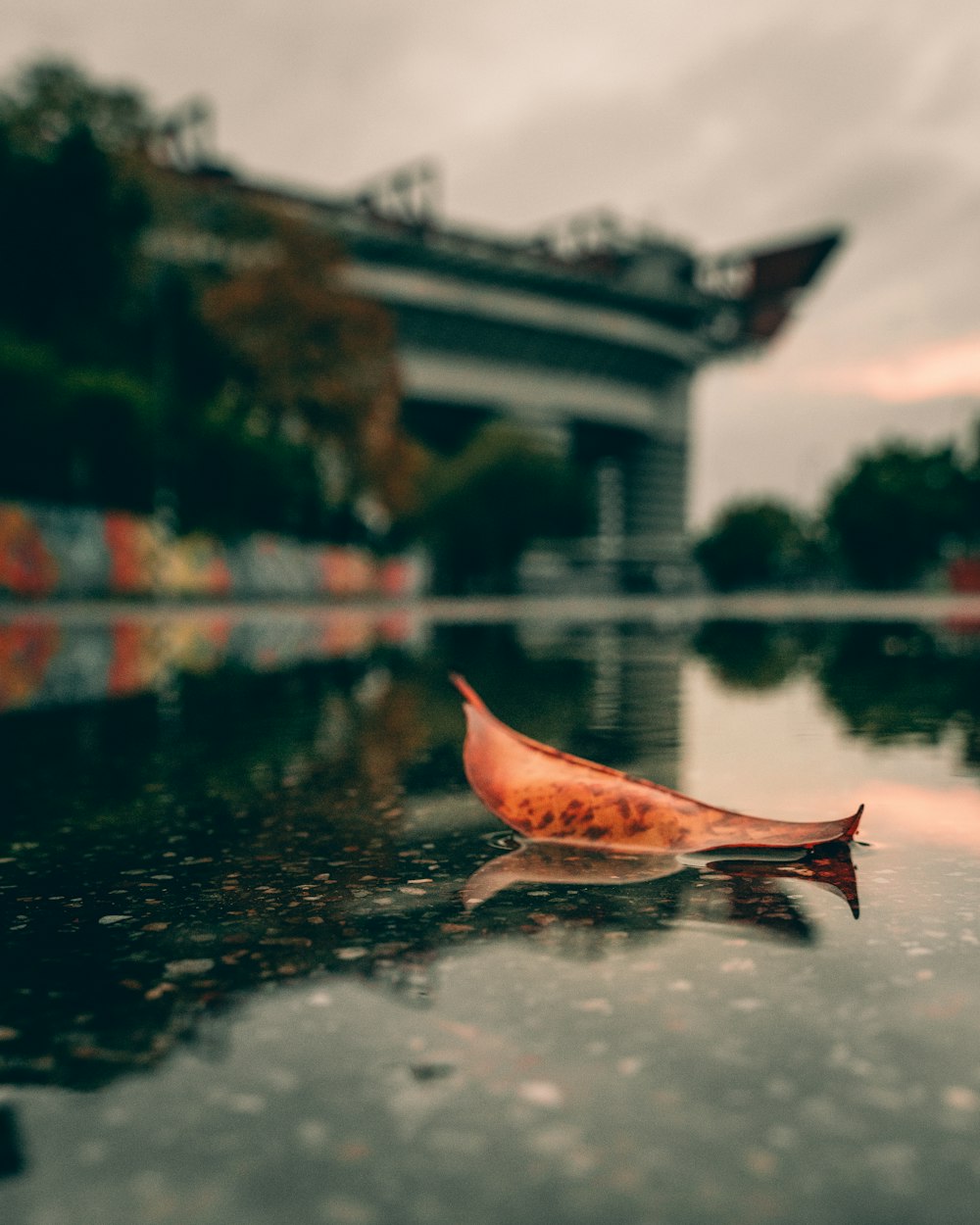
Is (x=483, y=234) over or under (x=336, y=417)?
over

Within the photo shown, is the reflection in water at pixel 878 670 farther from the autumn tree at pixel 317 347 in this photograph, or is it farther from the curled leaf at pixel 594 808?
the autumn tree at pixel 317 347

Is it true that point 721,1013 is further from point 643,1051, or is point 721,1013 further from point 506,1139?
point 506,1139

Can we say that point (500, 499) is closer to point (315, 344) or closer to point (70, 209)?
point (315, 344)

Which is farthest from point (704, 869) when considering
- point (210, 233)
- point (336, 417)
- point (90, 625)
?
point (210, 233)

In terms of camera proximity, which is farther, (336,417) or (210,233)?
(210,233)

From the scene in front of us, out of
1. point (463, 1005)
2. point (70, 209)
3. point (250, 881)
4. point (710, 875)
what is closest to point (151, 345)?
point (70, 209)

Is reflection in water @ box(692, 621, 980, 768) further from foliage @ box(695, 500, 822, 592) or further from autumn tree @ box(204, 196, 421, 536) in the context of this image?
foliage @ box(695, 500, 822, 592)
